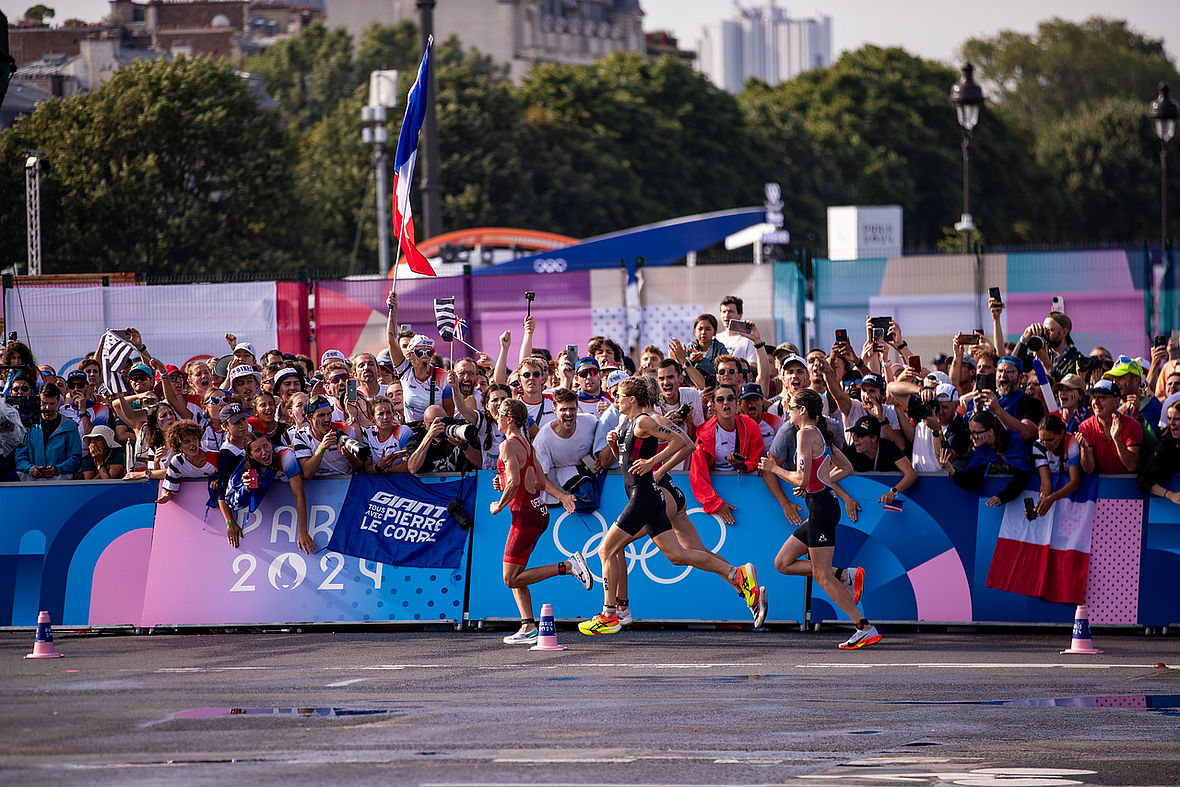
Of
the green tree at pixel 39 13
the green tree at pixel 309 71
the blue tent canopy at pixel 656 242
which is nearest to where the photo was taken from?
the blue tent canopy at pixel 656 242

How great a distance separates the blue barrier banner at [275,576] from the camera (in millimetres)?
13281

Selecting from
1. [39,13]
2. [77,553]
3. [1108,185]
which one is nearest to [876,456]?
[77,553]

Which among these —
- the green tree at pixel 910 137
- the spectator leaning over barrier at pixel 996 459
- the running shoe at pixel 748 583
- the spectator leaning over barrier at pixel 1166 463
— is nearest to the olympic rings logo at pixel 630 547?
the running shoe at pixel 748 583

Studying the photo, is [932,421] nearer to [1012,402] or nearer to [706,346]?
[1012,402]

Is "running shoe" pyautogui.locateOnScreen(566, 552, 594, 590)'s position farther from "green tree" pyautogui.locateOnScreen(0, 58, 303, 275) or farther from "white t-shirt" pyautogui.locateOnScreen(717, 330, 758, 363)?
"green tree" pyautogui.locateOnScreen(0, 58, 303, 275)

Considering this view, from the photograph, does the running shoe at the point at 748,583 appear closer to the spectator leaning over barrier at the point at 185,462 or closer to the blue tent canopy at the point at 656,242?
the spectator leaning over barrier at the point at 185,462

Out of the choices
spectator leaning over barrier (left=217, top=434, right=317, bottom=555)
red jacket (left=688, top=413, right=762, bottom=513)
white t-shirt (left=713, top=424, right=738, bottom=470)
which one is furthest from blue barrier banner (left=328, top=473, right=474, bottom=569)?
white t-shirt (left=713, top=424, right=738, bottom=470)

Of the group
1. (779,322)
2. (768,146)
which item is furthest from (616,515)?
(768,146)

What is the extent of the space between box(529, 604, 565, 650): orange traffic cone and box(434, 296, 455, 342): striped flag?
4.81 meters

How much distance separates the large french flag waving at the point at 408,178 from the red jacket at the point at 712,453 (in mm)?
4709

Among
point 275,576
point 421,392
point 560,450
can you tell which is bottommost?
point 275,576

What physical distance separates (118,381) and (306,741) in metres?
7.17

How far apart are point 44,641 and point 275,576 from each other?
195 cm

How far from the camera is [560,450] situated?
12.8 meters
